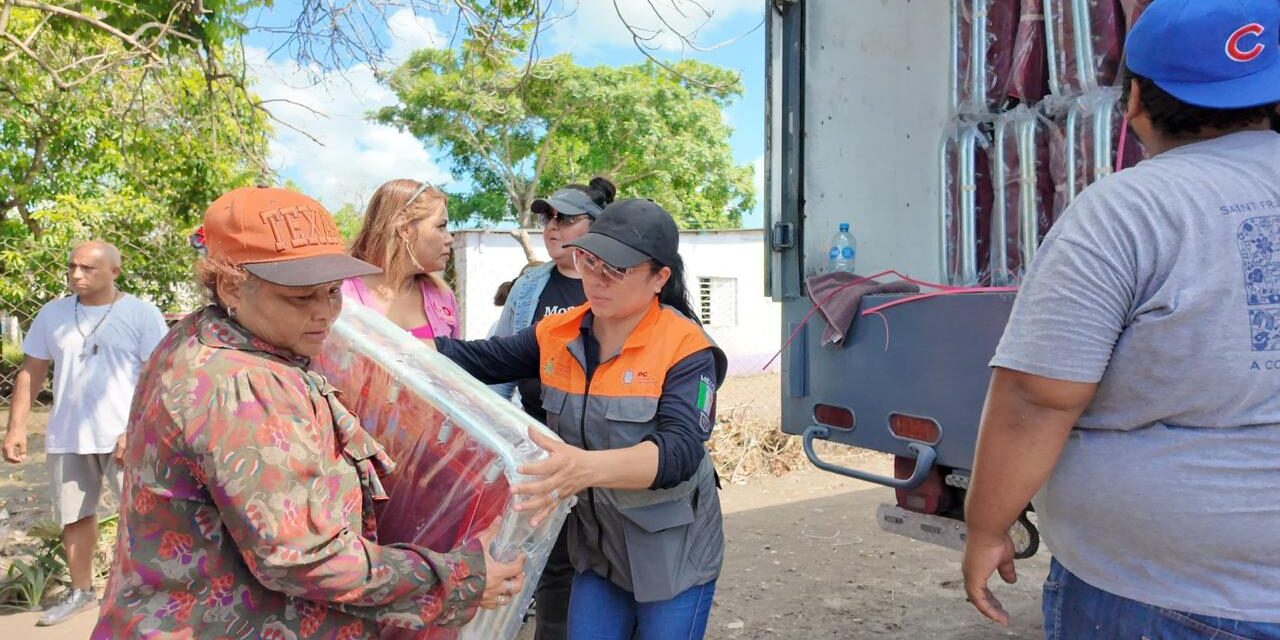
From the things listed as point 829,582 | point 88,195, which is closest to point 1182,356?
point 829,582

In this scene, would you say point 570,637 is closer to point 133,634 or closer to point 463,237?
point 133,634

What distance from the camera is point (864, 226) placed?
3.47m

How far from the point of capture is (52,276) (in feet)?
31.1

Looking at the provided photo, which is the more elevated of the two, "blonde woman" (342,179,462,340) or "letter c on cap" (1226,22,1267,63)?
"letter c on cap" (1226,22,1267,63)

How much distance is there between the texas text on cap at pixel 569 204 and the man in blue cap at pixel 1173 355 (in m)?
1.91

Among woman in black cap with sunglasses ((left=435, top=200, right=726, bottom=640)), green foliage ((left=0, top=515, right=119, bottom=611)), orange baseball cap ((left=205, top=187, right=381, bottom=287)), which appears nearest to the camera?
orange baseball cap ((left=205, top=187, right=381, bottom=287))

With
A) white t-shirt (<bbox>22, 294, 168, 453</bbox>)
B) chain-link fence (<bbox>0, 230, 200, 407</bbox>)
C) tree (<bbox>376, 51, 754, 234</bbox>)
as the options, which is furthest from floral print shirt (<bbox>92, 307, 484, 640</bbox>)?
tree (<bbox>376, 51, 754, 234</bbox>)

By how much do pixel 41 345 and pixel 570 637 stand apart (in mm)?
3524

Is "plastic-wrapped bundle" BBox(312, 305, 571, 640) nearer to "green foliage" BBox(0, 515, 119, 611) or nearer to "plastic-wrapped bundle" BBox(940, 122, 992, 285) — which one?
"plastic-wrapped bundle" BBox(940, 122, 992, 285)

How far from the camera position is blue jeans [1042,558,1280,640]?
4.24 feet

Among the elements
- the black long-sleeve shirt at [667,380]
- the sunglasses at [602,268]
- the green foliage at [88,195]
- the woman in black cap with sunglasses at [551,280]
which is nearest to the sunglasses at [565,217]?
the woman in black cap with sunglasses at [551,280]

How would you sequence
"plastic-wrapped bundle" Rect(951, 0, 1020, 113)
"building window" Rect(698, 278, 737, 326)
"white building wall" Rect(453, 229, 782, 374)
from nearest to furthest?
"plastic-wrapped bundle" Rect(951, 0, 1020, 113)
"white building wall" Rect(453, 229, 782, 374)
"building window" Rect(698, 278, 737, 326)

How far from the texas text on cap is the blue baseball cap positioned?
78.1 inches

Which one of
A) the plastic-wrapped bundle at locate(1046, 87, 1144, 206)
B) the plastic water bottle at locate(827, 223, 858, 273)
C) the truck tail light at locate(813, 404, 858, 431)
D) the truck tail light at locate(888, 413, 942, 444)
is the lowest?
the truck tail light at locate(813, 404, 858, 431)
